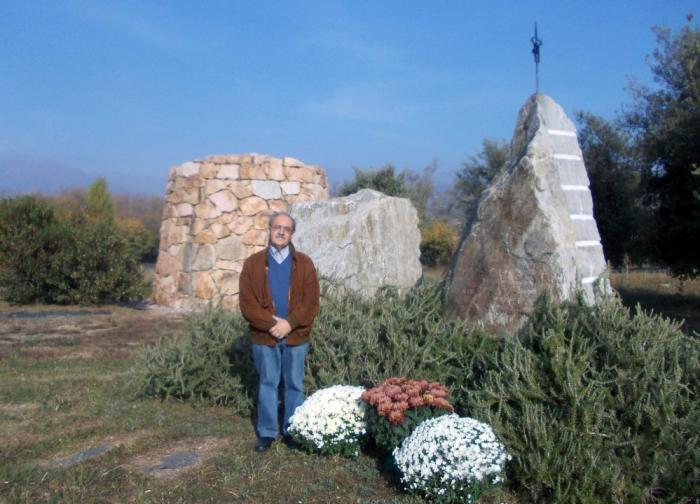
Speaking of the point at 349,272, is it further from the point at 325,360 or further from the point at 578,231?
the point at 578,231

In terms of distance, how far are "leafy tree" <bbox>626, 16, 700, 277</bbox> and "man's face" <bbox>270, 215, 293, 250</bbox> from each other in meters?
8.60

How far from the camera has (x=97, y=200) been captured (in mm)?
25922

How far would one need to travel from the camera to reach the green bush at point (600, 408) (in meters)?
4.19

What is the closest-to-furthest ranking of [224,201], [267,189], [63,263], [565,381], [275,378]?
1. [565,381]
2. [275,378]
3. [63,263]
4. [224,201]
5. [267,189]

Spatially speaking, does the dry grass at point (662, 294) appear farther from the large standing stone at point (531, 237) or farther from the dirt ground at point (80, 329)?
the dirt ground at point (80, 329)

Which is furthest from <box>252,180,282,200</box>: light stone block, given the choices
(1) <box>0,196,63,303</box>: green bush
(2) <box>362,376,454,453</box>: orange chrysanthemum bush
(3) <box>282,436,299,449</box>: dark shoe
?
(2) <box>362,376,454,453</box>: orange chrysanthemum bush

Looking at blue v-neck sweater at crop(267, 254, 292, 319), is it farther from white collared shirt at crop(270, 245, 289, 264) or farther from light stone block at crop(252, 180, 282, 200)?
light stone block at crop(252, 180, 282, 200)

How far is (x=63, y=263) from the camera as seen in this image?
49.3 ft

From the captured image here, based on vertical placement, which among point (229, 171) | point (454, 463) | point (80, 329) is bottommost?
point (80, 329)

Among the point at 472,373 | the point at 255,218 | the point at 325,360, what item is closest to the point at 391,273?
the point at 325,360

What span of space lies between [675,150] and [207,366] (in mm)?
9074

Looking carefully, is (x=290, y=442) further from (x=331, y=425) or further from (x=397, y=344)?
(x=397, y=344)

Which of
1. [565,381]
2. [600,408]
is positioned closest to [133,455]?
[565,381]

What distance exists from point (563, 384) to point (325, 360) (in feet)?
7.26
